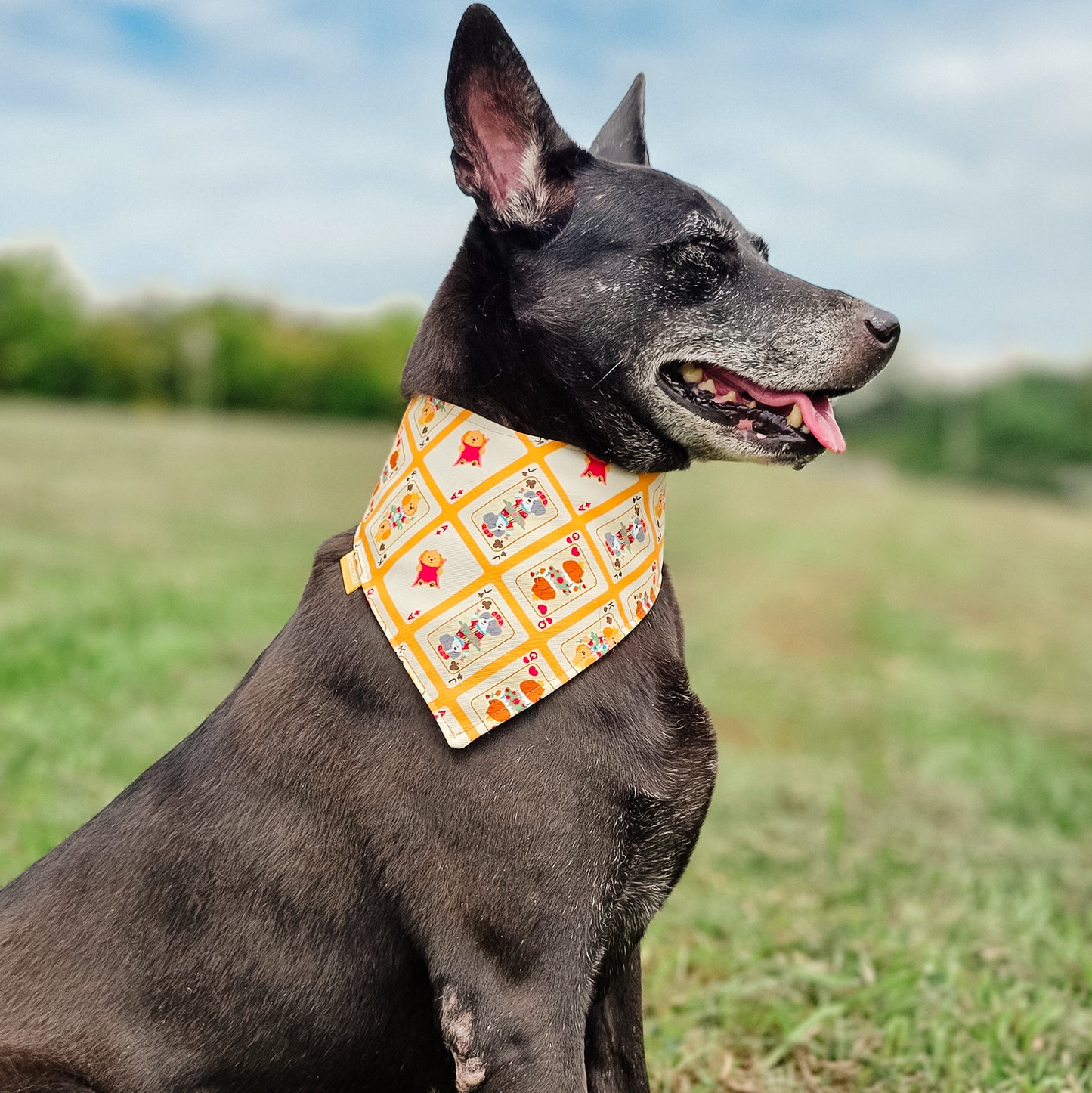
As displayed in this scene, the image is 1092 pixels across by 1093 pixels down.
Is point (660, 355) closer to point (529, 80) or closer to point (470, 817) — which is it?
point (529, 80)

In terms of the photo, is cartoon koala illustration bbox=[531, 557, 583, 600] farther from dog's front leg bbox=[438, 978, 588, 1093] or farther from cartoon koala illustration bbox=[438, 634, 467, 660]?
dog's front leg bbox=[438, 978, 588, 1093]

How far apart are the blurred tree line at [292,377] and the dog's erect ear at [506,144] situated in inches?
2192

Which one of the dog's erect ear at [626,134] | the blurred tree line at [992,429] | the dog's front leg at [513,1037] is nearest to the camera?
the dog's front leg at [513,1037]

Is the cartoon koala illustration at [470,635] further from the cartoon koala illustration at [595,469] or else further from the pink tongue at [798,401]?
the pink tongue at [798,401]

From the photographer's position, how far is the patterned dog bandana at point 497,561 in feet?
7.99

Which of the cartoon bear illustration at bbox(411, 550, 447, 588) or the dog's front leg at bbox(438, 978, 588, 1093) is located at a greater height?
the cartoon bear illustration at bbox(411, 550, 447, 588)

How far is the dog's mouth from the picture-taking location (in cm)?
268

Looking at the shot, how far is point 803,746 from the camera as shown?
813 cm

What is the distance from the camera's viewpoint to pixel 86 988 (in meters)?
2.33

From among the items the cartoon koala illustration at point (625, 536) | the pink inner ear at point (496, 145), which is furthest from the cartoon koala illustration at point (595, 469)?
the pink inner ear at point (496, 145)

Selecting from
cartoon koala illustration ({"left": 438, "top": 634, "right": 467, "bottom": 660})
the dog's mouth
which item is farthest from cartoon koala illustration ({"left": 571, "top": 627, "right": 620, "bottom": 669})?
the dog's mouth

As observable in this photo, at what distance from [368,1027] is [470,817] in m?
0.51

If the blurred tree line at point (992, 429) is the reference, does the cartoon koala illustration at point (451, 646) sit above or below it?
above

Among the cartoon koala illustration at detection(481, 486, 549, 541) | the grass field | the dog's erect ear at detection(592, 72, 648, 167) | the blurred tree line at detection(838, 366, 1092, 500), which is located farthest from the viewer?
the blurred tree line at detection(838, 366, 1092, 500)
